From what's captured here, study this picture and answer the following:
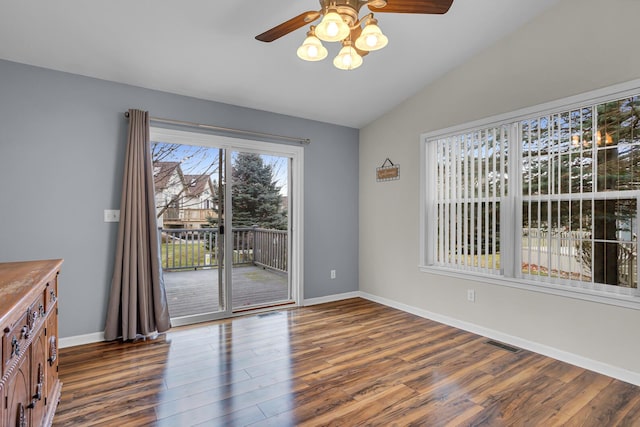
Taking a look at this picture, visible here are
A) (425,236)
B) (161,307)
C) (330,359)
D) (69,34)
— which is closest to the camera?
(69,34)

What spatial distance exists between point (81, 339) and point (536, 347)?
4072mm

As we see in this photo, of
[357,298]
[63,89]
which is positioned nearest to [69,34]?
[63,89]

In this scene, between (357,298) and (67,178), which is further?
(357,298)

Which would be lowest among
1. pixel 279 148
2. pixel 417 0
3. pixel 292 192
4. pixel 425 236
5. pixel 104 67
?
pixel 425 236

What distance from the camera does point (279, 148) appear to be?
13.9 ft

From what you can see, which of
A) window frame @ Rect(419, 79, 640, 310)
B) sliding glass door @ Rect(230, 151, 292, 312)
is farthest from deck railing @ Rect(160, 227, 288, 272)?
window frame @ Rect(419, 79, 640, 310)

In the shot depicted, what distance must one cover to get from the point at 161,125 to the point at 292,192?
1.71 meters

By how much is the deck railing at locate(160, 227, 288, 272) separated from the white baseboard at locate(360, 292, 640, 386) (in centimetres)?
172

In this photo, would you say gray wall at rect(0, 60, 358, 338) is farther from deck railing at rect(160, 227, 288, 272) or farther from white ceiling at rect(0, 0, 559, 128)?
deck railing at rect(160, 227, 288, 272)

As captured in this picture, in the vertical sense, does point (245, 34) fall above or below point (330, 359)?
above

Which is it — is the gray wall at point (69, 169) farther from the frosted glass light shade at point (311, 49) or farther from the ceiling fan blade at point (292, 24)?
the frosted glass light shade at point (311, 49)

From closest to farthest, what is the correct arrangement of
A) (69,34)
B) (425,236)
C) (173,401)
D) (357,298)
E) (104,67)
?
(173,401) < (69,34) < (104,67) < (425,236) < (357,298)

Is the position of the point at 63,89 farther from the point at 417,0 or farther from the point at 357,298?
the point at 357,298

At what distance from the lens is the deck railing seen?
3705 millimetres
